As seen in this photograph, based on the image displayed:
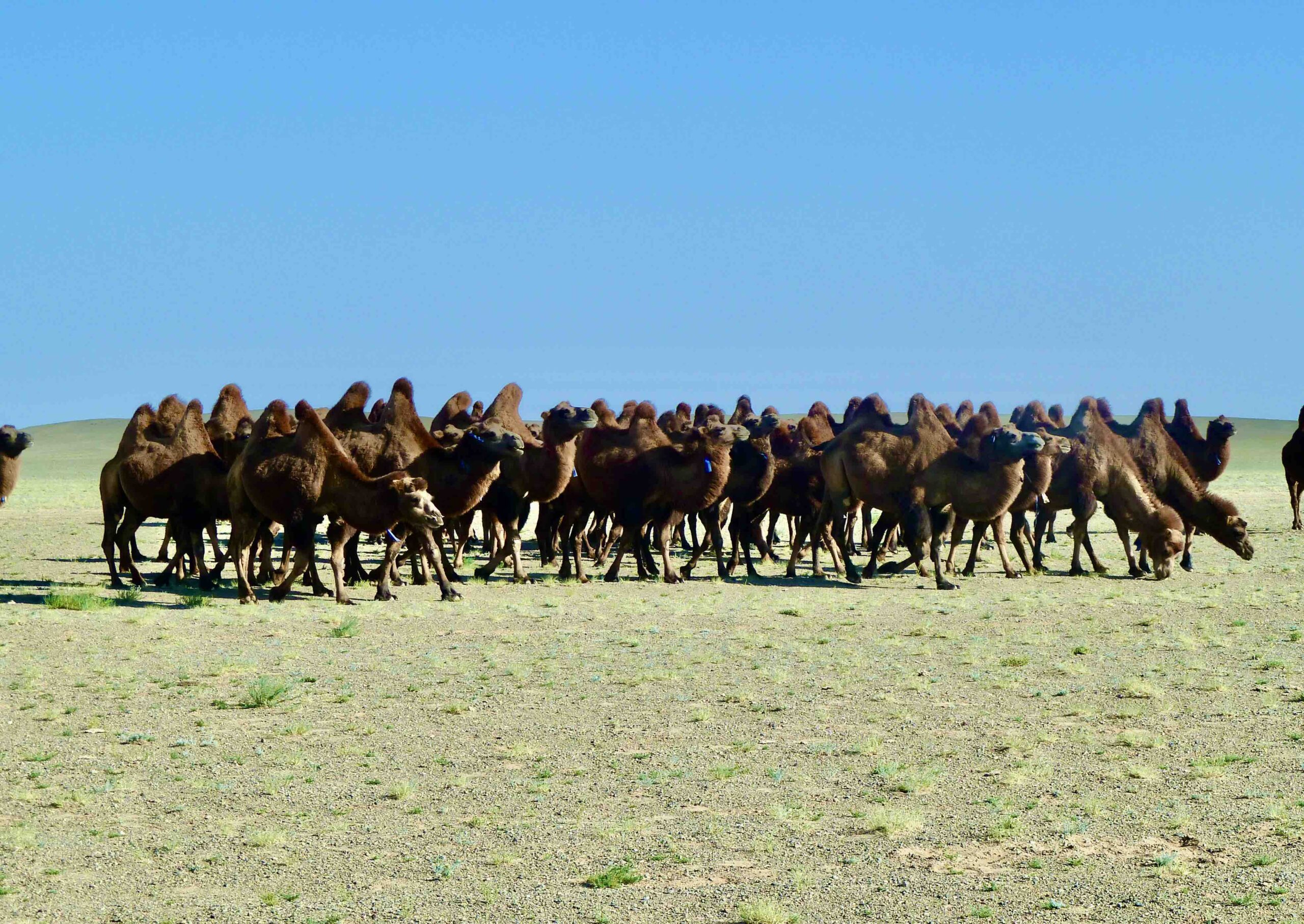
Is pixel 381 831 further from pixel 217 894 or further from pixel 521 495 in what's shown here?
pixel 521 495

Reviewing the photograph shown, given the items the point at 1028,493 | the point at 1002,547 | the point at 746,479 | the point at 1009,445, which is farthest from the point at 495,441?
the point at 1002,547

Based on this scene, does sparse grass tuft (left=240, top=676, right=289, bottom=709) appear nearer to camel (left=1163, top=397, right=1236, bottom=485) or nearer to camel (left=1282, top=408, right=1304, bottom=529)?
camel (left=1163, top=397, right=1236, bottom=485)

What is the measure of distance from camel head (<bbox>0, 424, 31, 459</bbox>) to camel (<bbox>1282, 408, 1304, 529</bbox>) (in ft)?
81.1

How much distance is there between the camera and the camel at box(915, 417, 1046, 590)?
65.8 ft

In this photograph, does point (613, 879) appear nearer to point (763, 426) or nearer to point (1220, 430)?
point (763, 426)

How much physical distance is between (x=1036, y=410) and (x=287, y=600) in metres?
12.6

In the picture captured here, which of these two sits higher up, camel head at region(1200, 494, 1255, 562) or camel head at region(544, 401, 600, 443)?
camel head at region(544, 401, 600, 443)

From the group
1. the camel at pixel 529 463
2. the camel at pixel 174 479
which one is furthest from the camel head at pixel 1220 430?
the camel at pixel 174 479

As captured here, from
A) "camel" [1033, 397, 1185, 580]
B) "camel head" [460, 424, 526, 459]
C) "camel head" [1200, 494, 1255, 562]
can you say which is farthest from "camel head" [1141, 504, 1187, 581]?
"camel head" [460, 424, 526, 459]

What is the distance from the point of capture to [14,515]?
4109 cm

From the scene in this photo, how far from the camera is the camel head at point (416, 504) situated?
17.4m

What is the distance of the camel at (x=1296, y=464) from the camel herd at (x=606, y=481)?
10.2 metres

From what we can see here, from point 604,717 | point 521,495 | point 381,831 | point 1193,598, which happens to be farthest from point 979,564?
point 381,831

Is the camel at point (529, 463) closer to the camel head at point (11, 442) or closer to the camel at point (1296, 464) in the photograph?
the camel head at point (11, 442)
